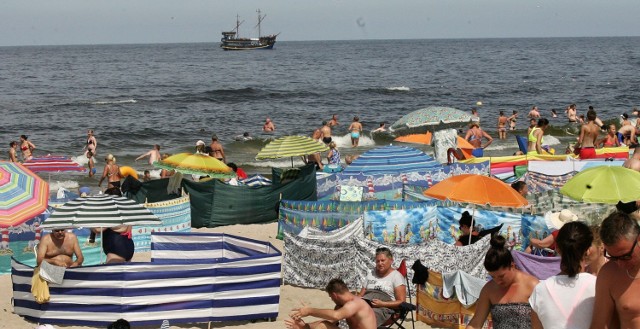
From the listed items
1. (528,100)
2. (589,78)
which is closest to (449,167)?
(528,100)

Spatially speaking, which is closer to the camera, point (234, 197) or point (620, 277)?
point (620, 277)

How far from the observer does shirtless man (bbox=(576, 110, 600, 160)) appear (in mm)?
16938

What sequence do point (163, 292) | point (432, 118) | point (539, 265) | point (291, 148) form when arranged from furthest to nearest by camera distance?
point (432, 118)
point (291, 148)
point (163, 292)
point (539, 265)

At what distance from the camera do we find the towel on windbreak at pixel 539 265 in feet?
31.3

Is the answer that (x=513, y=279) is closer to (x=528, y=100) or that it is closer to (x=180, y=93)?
(x=528, y=100)

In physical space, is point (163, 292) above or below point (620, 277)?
below

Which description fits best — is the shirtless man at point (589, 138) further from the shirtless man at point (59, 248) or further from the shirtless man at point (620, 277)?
the shirtless man at point (620, 277)

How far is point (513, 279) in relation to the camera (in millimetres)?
5711

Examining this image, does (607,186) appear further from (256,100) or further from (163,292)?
(256,100)

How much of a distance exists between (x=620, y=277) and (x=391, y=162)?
1196 centimetres

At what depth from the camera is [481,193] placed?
1101cm

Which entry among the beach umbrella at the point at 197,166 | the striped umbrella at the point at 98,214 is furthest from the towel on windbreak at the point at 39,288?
the beach umbrella at the point at 197,166

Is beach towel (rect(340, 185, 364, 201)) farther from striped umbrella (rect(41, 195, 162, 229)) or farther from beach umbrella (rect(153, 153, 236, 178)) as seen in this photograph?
striped umbrella (rect(41, 195, 162, 229))

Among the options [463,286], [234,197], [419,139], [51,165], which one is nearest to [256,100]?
[419,139]
